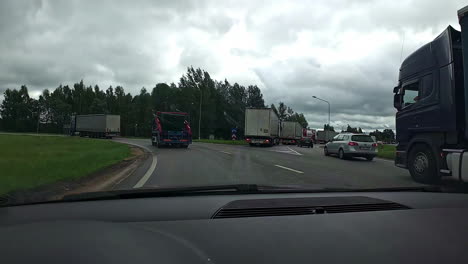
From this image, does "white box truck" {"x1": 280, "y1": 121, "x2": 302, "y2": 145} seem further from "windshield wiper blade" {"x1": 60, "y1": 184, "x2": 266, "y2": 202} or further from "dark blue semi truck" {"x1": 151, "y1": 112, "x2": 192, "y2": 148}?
"windshield wiper blade" {"x1": 60, "y1": 184, "x2": 266, "y2": 202}

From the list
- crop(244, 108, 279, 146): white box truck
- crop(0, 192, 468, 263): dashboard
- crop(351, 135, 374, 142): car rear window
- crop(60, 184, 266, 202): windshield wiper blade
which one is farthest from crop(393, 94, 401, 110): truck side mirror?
crop(244, 108, 279, 146): white box truck

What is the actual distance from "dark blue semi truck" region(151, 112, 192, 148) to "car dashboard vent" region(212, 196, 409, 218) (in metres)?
21.9

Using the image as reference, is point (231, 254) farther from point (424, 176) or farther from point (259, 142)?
point (259, 142)

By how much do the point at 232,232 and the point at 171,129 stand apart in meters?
22.6

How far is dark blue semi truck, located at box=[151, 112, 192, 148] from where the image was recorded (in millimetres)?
24141

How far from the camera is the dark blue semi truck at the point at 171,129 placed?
24141 mm

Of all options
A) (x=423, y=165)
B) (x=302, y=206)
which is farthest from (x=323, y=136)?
(x=302, y=206)

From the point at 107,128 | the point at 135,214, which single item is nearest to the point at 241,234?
the point at 135,214

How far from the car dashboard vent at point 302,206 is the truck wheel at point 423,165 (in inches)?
224

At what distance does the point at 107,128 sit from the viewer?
4950 centimetres

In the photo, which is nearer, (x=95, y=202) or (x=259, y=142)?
(x=95, y=202)

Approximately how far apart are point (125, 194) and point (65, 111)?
95347mm

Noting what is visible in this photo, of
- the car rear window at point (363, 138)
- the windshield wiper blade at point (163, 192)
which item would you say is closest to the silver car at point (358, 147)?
the car rear window at point (363, 138)

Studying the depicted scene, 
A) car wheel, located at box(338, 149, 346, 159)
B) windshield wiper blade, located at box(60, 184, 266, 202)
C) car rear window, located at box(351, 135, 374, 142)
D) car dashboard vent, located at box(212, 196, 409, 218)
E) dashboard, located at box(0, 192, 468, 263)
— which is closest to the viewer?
dashboard, located at box(0, 192, 468, 263)
